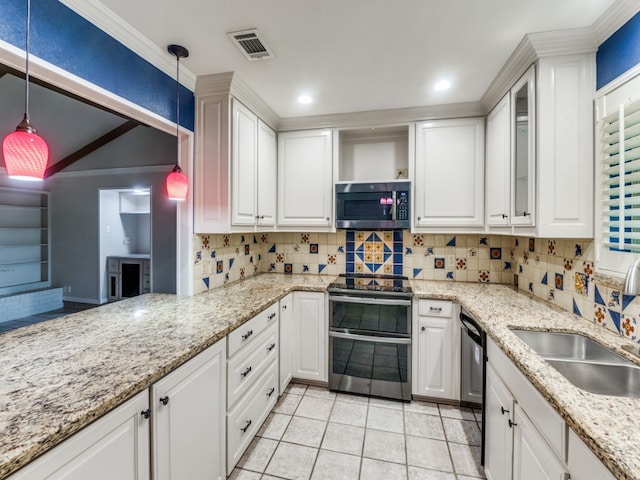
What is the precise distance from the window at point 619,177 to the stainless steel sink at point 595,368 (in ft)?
1.27

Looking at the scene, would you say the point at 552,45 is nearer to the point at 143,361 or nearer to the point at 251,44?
the point at 251,44

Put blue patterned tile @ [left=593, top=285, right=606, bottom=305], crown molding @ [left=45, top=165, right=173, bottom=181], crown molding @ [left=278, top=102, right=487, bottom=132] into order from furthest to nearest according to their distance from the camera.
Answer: crown molding @ [left=45, top=165, right=173, bottom=181] → crown molding @ [left=278, top=102, right=487, bottom=132] → blue patterned tile @ [left=593, top=285, right=606, bottom=305]

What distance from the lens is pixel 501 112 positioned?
209cm

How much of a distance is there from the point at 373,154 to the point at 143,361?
2.59 m

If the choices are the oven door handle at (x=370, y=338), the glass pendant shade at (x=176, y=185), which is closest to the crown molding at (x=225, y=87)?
the glass pendant shade at (x=176, y=185)

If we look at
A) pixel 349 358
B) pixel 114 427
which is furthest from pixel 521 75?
pixel 114 427

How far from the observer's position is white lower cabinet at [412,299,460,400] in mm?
2227

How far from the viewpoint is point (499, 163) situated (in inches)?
83.9

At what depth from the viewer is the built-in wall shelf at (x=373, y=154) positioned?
9.51 ft

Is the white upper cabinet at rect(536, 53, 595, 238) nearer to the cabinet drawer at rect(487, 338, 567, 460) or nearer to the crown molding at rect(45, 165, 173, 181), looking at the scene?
the cabinet drawer at rect(487, 338, 567, 460)

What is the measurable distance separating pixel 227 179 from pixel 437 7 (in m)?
1.55

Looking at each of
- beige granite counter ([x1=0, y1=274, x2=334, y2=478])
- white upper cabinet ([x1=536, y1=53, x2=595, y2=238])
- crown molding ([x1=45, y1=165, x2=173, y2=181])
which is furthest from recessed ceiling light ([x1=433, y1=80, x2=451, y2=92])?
crown molding ([x1=45, y1=165, x2=173, y2=181])

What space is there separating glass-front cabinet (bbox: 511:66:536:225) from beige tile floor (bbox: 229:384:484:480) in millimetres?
1294

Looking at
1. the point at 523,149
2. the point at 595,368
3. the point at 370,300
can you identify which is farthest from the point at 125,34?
the point at 595,368
